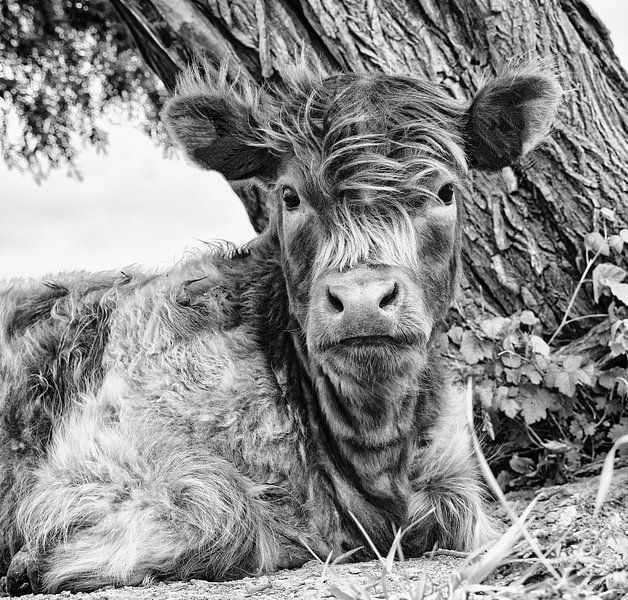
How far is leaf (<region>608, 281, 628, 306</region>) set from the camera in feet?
16.9

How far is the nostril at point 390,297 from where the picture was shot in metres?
3.38

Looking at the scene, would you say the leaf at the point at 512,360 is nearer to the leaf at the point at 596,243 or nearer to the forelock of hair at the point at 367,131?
the leaf at the point at 596,243

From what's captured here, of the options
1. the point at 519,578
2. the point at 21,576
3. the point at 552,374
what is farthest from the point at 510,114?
the point at 21,576

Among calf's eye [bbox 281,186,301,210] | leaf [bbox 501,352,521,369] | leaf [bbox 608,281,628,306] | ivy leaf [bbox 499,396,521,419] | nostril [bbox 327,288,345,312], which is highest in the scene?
calf's eye [bbox 281,186,301,210]

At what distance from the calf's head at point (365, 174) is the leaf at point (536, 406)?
1.49 metres

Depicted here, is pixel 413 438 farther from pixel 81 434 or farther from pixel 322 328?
pixel 81 434

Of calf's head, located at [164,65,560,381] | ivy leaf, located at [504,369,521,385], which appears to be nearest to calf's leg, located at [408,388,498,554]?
calf's head, located at [164,65,560,381]

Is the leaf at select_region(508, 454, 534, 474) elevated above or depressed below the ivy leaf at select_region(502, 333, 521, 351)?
below

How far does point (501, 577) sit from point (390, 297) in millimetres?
1157

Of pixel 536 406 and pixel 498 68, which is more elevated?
pixel 498 68

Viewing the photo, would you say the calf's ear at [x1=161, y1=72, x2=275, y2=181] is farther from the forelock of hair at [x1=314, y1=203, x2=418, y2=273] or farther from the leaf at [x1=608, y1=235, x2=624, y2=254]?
the leaf at [x1=608, y1=235, x2=624, y2=254]

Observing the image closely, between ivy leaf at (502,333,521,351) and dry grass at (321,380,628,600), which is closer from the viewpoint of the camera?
dry grass at (321,380,628,600)

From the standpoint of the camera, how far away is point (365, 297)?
10.9 feet

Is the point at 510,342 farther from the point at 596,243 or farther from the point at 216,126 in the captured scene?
the point at 216,126
